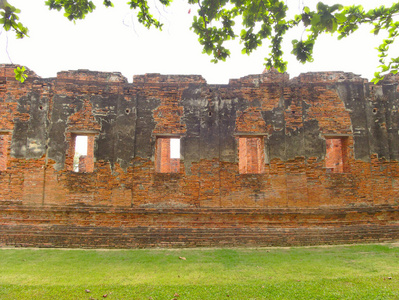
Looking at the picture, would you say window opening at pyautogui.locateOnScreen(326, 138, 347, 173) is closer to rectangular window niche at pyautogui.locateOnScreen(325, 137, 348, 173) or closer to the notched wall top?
rectangular window niche at pyautogui.locateOnScreen(325, 137, 348, 173)

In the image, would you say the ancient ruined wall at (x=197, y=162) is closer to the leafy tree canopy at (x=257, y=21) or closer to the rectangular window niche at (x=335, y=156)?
the rectangular window niche at (x=335, y=156)

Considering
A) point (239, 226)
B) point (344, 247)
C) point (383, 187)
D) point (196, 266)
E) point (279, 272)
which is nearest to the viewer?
point (279, 272)

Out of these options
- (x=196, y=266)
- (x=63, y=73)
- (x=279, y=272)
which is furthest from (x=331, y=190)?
(x=63, y=73)

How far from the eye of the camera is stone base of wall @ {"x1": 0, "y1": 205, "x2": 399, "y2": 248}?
6762mm

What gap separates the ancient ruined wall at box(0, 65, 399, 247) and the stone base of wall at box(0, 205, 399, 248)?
29 mm

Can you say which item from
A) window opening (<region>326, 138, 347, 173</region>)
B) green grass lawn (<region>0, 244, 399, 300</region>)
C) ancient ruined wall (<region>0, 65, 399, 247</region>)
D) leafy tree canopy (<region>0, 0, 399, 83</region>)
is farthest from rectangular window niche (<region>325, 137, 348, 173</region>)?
leafy tree canopy (<region>0, 0, 399, 83</region>)

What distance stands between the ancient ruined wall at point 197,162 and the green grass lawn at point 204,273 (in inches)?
28.4

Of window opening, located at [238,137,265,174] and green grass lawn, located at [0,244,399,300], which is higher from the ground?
window opening, located at [238,137,265,174]

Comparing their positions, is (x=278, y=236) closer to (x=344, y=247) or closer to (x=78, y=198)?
(x=344, y=247)

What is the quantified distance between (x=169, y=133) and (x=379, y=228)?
6321 millimetres

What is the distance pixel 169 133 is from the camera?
7.51 meters

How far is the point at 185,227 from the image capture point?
6961 millimetres

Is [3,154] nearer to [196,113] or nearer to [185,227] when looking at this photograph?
[196,113]

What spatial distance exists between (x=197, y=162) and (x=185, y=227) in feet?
5.81
